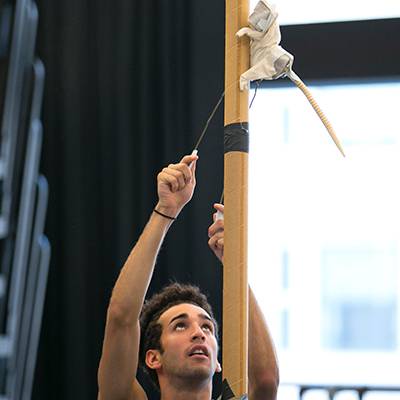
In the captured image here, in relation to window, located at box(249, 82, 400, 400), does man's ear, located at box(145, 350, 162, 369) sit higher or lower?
lower

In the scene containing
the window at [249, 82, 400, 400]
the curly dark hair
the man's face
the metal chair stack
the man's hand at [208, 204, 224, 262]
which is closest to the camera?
the metal chair stack

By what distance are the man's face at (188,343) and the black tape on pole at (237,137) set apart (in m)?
0.64

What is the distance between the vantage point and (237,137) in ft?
5.84

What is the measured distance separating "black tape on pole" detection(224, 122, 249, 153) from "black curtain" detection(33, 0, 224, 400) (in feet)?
4.52

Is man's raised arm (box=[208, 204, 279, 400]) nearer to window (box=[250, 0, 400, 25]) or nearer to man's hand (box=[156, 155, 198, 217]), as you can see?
man's hand (box=[156, 155, 198, 217])

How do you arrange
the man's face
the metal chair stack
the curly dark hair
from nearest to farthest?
the metal chair stack < the man's face < the curly dark hair

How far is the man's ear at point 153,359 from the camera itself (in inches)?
92.0

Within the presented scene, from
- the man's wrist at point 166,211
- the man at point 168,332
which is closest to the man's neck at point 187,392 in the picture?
the man at point 168,332

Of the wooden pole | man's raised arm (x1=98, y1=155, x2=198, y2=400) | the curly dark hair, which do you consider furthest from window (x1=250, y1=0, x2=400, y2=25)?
the wooden pole

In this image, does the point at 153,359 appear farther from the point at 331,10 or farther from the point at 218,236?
the point at 331,10

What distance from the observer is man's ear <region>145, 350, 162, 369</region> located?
2338mm

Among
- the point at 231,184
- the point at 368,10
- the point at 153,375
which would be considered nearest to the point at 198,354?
the point at 153,375

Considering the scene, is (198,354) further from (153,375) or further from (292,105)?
(292,105)

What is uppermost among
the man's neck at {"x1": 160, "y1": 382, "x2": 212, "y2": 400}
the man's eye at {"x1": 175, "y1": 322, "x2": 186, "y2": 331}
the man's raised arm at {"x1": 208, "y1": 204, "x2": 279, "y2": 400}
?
the man's eye at {"x1": 175, "y1": 322, "x2": 186, "y2": 331}
